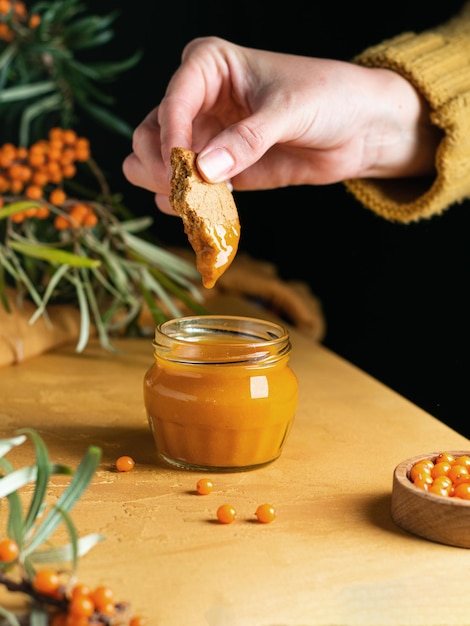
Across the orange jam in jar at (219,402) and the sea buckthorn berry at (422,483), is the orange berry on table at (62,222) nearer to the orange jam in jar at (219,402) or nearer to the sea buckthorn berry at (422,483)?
the orange jam in jar at (219,402)

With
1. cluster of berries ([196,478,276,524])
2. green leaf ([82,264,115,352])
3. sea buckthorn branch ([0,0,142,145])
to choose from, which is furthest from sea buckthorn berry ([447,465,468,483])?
sea buckthorn branch ([0,0,142,145])

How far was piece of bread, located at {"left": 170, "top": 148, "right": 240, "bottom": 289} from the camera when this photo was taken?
3.84 ft

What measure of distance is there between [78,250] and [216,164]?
696 millimetres

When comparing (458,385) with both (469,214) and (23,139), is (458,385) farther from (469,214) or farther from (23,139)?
(23,139)

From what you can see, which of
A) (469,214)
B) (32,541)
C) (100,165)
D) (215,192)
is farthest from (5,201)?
(32,541)

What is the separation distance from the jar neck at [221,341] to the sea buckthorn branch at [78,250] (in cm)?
44

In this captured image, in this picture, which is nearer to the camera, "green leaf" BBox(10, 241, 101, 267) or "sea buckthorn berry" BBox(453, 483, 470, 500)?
"sea buckthorn berry" BBox(453, 483, 470, 500)

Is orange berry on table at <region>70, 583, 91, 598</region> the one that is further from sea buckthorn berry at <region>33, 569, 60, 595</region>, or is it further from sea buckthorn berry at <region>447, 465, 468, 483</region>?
sea buckthorn berry at <region>447, 465, 468, 483</region>

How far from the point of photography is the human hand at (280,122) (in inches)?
52.0

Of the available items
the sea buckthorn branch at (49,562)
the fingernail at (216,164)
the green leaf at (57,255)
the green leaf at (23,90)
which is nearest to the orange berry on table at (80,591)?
the sea buckthorn branch at (49,562)

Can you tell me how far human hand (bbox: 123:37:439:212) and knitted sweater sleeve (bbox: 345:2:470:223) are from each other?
0.11 ft

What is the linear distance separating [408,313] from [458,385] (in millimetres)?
301

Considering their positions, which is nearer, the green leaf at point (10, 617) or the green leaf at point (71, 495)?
the green leaf at point (10, 617)

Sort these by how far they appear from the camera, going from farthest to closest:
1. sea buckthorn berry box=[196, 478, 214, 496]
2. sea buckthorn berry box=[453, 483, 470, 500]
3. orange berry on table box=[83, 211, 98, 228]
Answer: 1. orange berry on table box=[83, 211, 98, 228]
2. sea buckthorn berry box=[196, 478, 214, 496]
3. sea buckthorn berry box=[453, 483, 470, 500]
